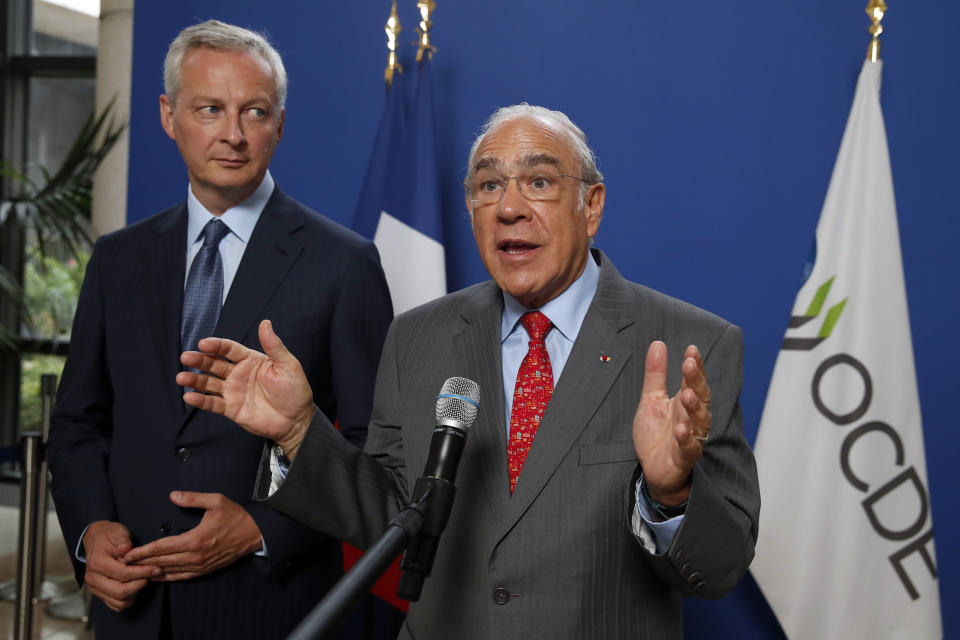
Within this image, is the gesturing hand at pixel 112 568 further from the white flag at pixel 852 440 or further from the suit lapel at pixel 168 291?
the white flag at pixel 852 440

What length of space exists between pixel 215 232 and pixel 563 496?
1036 mm

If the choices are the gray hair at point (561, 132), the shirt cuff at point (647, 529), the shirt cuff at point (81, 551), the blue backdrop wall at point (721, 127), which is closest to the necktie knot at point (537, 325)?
the gray hair at point (561, 132)

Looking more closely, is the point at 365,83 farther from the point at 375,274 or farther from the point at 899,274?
the point at 899,274

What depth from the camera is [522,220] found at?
5.34ft

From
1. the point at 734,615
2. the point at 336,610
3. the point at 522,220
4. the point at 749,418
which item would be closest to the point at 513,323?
the point at 522,220

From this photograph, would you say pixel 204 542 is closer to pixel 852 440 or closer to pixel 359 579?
pixel 359 579

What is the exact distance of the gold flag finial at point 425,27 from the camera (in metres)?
2.68

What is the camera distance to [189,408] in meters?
1.89

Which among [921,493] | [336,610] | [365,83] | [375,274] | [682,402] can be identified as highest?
[365,83]

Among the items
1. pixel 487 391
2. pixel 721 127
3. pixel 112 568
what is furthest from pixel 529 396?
pixel 721 127

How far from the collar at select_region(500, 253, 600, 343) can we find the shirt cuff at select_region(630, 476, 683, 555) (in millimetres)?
394

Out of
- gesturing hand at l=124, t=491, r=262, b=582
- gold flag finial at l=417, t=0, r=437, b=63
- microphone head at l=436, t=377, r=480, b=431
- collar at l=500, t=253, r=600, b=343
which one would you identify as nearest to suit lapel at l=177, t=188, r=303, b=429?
gesturing hand at l=124, t=491, r=262, b=582

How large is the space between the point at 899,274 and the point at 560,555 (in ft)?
4.96

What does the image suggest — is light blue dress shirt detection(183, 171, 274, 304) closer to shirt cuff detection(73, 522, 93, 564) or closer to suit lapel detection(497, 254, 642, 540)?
shirt cuff detection(73, 522, 93, 564)
